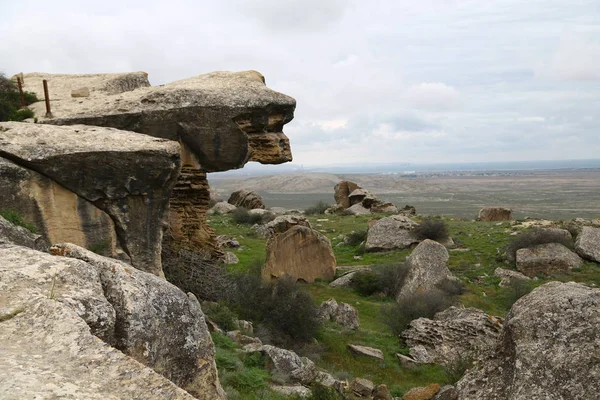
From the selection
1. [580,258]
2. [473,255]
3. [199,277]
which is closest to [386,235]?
[473,255]

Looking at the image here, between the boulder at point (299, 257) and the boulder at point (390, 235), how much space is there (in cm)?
516

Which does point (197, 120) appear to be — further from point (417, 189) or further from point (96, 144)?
point (417, 189)

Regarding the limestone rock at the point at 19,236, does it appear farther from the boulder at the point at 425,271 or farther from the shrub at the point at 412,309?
the boulder at the point at 425,271

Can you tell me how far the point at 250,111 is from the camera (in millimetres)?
15805

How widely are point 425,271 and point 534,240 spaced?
6.74 metres

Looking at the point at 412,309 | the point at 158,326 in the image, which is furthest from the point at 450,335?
the point at 158,326

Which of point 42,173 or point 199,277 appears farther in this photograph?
point 199,277

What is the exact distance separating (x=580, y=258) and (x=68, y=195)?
22.3 m

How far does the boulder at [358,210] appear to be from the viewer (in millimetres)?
41287

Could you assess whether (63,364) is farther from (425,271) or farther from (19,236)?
(425,271)

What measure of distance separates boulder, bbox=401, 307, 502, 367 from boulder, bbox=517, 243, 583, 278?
27.9 feet

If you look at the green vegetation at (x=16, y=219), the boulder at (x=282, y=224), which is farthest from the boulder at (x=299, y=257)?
the green vegetation at (x=16, y=219)

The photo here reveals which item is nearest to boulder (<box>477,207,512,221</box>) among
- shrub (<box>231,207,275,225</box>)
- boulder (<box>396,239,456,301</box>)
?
shrub (<box>231,207,275,225</box>)

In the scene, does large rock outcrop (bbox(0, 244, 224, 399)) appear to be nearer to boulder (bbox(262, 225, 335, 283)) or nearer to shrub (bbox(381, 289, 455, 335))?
shrub (bbox(381, 289, 455, 335))
